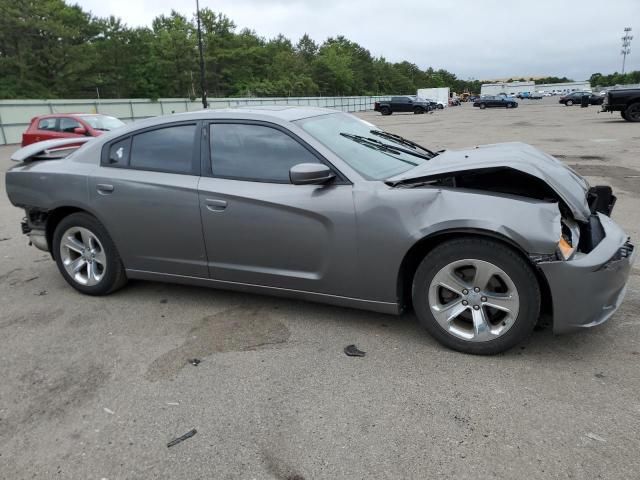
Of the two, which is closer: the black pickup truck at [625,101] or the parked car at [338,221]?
the parked car at [338,221]

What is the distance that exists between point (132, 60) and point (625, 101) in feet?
151

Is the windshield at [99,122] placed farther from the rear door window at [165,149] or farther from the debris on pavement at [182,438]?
the debris on pavement at [182,438]

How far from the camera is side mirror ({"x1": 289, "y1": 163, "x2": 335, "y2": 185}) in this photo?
3.19 metres

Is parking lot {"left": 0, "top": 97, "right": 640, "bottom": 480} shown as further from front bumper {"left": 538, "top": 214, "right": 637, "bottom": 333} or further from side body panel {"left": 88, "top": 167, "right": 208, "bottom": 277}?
side body panel {"left": 88, "top": 167, "right": 208, "bottom": 277}

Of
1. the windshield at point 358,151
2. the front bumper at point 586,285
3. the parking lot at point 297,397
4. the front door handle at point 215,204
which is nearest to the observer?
the parking lot at point 297,397

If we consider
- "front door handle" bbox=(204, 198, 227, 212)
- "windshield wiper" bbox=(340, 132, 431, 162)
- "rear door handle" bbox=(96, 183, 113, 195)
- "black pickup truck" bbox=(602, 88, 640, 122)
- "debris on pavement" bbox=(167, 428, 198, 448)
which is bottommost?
"debris on pavement" bbox=(167, 428, 198, 448)

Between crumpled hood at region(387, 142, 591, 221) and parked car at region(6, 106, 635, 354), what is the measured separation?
2 cm

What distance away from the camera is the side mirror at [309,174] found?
10.5 feet

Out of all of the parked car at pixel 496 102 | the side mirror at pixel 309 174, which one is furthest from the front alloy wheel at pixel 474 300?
the parked car at pixel 496 102

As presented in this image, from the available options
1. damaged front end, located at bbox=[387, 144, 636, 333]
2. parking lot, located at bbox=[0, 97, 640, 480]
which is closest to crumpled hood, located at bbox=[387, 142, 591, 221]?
damaged front end, located at bbox=[387, 144, 636, 333]

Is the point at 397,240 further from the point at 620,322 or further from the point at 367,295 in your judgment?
the point at 620,322

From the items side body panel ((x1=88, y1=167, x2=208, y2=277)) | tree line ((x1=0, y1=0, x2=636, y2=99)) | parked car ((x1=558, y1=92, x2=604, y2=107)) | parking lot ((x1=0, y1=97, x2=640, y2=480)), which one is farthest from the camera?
parked car ((x1=558, y1=92, x2=604, y2=107))

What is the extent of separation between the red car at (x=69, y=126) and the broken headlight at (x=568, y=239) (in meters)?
12.4

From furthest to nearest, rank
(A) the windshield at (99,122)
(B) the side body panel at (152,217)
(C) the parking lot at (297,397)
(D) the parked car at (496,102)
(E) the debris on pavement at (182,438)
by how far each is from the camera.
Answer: (D) the parked car at (496,102), (A) the windshield at (99,122), (B) the side body panel at (152,217), (E) the debris on pavement at (182,438), (C) the parking lot at (297,397)
